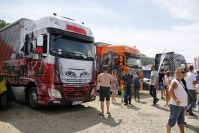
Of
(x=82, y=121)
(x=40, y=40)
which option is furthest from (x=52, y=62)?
(x=82, y=121)

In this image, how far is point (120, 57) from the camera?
1435 centimetres

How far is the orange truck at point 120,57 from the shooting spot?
14367 millimetres

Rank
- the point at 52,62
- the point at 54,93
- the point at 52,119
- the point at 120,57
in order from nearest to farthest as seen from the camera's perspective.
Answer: the point at 52,119, the point at 52,62, the point at 54,93, the point at 120,57

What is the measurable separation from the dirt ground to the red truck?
1.79ft

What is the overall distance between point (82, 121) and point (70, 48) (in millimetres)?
2903

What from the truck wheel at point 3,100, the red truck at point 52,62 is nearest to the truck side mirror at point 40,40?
the red truck at point 52,62

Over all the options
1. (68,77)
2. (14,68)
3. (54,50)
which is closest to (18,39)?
(14,68)

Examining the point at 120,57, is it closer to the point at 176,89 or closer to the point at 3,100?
the point at 3,100

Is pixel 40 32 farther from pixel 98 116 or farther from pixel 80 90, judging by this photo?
pixel 98 116

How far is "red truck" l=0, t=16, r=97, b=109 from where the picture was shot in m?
7.76

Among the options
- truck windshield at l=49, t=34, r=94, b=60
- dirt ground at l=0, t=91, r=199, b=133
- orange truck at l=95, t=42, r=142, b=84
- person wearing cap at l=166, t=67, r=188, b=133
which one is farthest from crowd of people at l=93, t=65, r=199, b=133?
orange truck at l=95, t=42, r=142, b=84

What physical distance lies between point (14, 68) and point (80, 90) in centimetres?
349

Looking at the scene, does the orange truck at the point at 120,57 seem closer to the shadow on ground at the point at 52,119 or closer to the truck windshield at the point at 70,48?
the truck windshield at the point at 70,48

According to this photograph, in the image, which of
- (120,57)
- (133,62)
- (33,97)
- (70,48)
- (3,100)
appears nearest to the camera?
(70,48)
